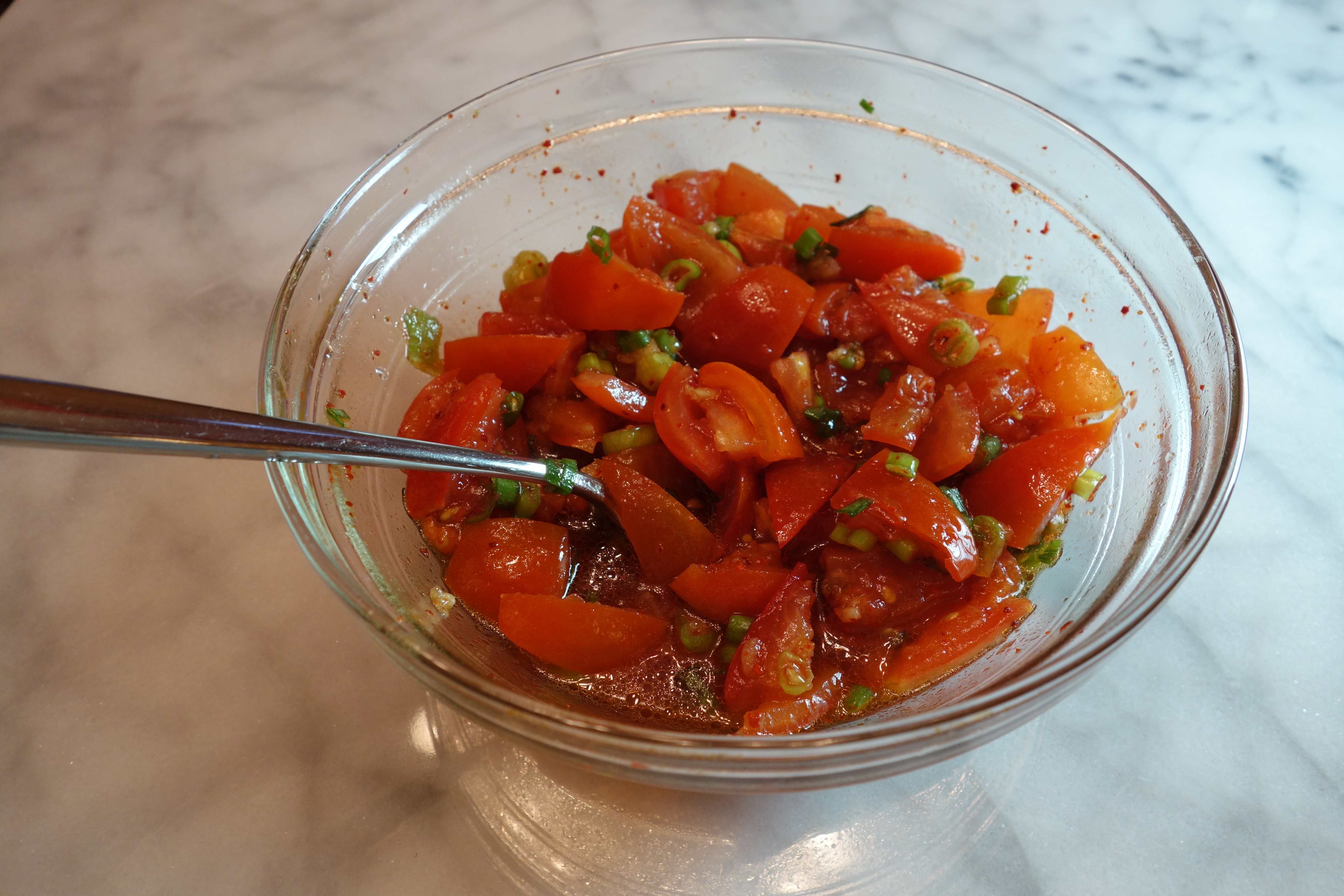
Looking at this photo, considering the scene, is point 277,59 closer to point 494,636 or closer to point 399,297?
point 399,297

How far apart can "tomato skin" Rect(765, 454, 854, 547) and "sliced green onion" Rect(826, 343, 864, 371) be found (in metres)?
0.30

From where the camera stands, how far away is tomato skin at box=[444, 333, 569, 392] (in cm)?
203

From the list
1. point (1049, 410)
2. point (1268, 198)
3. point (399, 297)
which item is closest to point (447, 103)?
point (399, 297)

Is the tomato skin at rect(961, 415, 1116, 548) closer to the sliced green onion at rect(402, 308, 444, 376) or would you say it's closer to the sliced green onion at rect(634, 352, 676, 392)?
the sliced green onion at rect(634, 352, 676, 392)

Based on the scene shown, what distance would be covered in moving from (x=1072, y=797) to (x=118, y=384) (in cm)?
280

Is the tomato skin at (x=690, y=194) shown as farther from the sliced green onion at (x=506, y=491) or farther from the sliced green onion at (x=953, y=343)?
the sliced green onion at (x=506, y=491)

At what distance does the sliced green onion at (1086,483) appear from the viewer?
6.36 feet

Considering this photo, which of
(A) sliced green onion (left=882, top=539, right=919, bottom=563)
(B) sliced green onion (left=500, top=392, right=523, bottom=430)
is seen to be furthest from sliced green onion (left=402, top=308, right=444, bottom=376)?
(A) sliced green onion (left=882, top=539, right=919, bottom=563)

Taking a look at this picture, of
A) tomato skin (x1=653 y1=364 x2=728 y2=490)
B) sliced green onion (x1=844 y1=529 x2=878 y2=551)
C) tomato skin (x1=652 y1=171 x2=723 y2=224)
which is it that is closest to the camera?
sliced green onion (x1=844 y1=529 x2=878 y2=551)

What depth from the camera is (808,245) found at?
2203 millimetres

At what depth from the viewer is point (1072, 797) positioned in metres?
1.83

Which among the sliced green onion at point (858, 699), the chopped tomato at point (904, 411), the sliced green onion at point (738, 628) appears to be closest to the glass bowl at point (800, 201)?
the sliced green onion at point (858, 699)

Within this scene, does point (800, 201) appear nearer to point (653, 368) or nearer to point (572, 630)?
point (653, 368)

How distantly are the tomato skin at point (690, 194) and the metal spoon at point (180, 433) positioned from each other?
110cm
